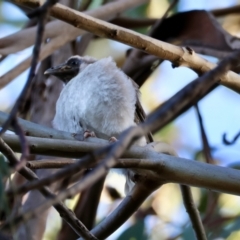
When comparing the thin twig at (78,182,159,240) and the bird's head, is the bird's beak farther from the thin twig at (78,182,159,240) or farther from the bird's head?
the thin twig at (78,182,159,240)

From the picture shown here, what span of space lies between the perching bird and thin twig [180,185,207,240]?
543 mm

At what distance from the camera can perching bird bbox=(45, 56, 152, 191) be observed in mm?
2613

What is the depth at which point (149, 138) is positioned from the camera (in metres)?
2.70

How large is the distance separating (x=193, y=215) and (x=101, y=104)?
751 mm

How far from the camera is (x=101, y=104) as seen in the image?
2.62 m

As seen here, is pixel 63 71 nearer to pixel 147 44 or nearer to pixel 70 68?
pixel 70 68

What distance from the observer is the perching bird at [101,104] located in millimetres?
2613

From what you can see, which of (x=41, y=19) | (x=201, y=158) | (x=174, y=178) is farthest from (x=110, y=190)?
(x=41, y=19)

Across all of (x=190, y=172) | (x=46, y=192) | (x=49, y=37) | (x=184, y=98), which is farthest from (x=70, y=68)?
(x=184, y=98)

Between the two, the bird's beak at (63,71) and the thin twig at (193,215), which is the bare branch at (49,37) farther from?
the thin twig at (193,215)

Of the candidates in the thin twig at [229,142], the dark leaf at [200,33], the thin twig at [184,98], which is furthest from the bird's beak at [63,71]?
the thin twig at [184,98]

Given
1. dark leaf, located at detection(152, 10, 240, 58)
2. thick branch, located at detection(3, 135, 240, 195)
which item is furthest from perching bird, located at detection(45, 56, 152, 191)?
thick branch, located at detection(3, 135, 240, 195)

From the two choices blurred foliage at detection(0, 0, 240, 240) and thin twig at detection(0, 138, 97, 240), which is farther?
blurred foliage at detection(0, 0, 240, 240)

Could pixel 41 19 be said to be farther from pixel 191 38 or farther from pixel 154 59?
pixel 154 59
